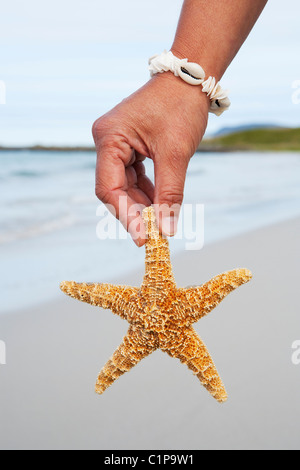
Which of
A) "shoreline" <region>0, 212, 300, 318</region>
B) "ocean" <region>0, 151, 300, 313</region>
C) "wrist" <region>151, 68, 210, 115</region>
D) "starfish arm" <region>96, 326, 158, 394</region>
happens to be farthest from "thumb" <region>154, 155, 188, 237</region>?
"shoreline" <region>0, 212, 300, 318</region>

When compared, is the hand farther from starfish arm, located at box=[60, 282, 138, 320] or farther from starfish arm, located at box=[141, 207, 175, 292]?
starfish arm, located at box=[60, 282, 138, 320]

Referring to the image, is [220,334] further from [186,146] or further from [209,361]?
[186,146]

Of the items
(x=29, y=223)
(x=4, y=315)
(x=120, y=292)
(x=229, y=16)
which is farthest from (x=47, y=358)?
(x=29, y=223)

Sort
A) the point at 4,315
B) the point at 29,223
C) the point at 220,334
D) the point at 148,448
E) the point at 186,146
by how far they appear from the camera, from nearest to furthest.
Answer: the point at 186,146 → the point at 148,448 → the point at 220,334 → the point at 4,315 → the point at 29,223

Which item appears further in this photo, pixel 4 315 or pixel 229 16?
pixel 4 315

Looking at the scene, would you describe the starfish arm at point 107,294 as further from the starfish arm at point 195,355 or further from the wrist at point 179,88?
the wrist at point 179,88

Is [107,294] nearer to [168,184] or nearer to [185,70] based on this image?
[168,184]
